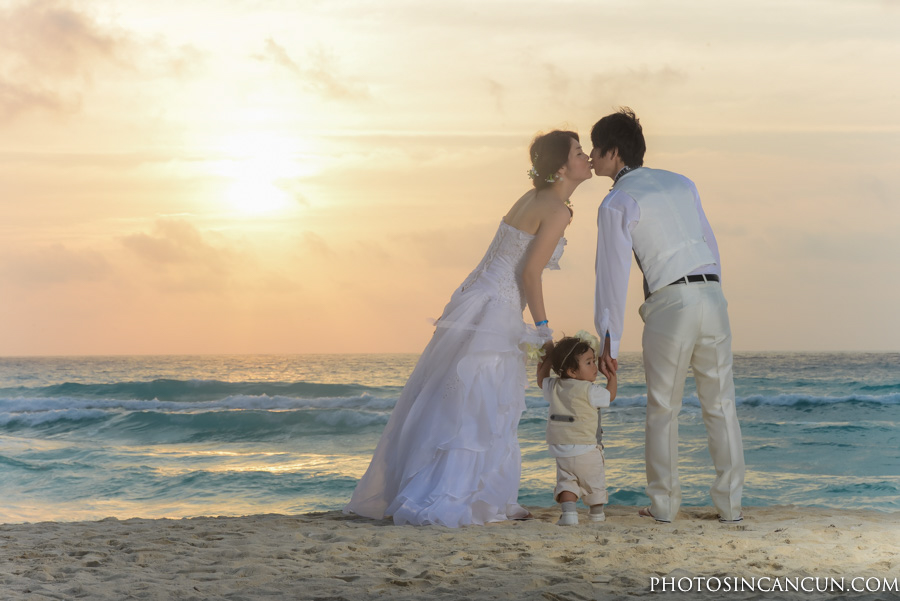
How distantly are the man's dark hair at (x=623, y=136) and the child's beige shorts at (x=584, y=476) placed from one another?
163 centimetres

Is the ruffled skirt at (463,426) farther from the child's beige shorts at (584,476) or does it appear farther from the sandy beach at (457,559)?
the child's beige shorts at (584,476)

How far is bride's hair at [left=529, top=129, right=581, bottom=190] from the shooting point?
15.2 feet

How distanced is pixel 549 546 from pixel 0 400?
23026 mm

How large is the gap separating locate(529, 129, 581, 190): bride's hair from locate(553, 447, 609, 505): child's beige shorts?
1.57 meters

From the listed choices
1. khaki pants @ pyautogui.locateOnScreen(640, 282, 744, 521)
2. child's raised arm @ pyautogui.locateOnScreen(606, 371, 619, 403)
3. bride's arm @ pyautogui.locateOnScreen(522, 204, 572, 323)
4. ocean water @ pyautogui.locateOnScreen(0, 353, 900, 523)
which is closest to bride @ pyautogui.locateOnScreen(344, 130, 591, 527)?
bride's arm @ pyautogui.locateOnScreen(522, 204, 572, 323)

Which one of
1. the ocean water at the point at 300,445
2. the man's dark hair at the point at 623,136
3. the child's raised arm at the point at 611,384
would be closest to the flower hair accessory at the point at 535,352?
the child's raised arm at the point at 611,384

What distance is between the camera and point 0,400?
22.7 metres

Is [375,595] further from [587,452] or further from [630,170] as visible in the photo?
[630,170]

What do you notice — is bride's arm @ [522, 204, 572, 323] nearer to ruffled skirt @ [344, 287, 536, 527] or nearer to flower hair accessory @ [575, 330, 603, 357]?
ruffled skirt @ [344, 287, 536, 527]

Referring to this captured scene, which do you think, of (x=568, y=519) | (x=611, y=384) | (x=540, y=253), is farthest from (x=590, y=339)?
(x=568, y=519)

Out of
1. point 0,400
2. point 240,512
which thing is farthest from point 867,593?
point 0,400

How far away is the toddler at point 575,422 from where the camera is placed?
4.38m

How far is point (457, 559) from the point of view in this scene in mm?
3574

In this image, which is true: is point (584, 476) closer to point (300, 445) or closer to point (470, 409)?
point (470, 409)
